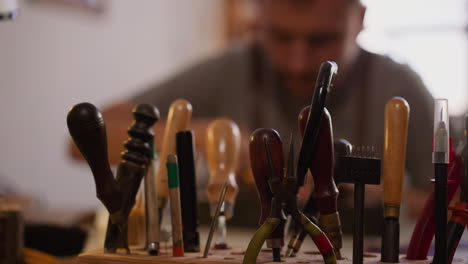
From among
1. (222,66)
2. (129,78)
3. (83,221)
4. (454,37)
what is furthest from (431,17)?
(83,221)

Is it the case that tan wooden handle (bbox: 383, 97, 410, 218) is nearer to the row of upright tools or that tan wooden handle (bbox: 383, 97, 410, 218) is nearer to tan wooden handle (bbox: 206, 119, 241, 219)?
the row of upright tools

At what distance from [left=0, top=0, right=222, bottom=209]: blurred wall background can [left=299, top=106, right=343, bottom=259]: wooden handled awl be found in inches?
52.3

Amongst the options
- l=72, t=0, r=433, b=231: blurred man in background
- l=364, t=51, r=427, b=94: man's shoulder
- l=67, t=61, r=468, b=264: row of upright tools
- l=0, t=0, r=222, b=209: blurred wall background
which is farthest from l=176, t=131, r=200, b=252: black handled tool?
l=0, t=0, r=222, b=209: blurred wall background

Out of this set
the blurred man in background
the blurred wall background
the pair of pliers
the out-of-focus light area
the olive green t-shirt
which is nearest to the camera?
the pair of pliers

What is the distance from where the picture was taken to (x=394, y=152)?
35 centimetres

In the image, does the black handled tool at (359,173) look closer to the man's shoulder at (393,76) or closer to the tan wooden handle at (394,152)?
the tan wooden handle at (394,152)

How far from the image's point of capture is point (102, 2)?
8.07ft

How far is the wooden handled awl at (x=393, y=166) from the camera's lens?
34 centimetres

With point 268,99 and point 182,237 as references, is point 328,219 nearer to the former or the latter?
point 182,237

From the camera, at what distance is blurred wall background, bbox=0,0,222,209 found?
1944 millimetres

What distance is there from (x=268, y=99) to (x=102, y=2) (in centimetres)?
129

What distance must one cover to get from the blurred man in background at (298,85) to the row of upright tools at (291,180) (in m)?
0.64

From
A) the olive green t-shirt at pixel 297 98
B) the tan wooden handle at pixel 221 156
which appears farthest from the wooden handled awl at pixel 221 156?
the olive green t-shirt at pixel 297 98

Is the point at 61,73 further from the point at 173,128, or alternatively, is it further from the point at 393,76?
the point at 173,128
